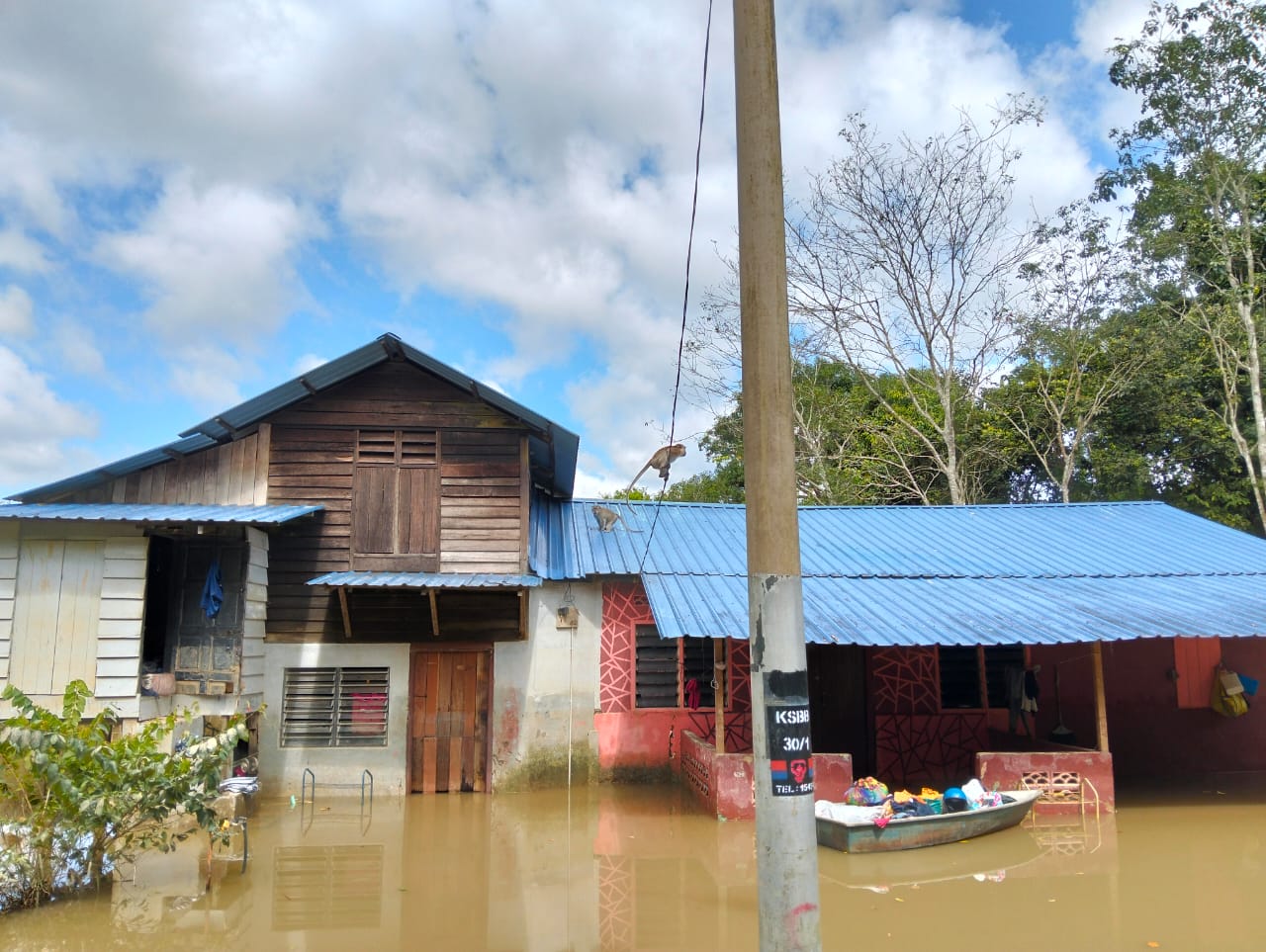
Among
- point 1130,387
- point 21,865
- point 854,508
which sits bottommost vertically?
point 21,865

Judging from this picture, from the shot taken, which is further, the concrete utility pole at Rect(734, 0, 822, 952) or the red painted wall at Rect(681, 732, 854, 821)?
the red painted wall at Rect(681, 732, 854, 821)

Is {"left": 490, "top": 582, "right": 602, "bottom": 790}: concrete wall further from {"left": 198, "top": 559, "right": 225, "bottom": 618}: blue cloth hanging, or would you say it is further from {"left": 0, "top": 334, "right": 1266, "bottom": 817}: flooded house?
{"left": 198, "top": 559, "right": 225, "bottom": 618}: blue cloth hanging

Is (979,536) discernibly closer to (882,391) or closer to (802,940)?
(882,391)

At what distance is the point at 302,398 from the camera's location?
13102 mm

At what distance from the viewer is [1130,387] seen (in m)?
22.5

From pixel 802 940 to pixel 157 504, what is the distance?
11122mm

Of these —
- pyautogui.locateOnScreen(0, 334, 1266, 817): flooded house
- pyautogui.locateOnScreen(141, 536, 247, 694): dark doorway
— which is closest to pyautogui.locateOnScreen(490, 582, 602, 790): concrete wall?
pyautogui.locateOnScreen(0, 334, 1266, 817): flooded house

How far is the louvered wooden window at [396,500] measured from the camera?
12875 mm

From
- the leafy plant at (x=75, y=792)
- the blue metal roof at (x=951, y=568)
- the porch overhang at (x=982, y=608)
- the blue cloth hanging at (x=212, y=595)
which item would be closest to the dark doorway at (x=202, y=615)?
the blue cloth hanging at (x=212, y=595)

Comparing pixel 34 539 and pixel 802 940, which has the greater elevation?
pixel 34 539

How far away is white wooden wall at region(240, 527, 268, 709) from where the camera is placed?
1175 cm

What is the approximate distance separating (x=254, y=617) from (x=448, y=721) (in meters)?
3.03

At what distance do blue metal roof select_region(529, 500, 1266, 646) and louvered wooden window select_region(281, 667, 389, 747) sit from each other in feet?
10.0

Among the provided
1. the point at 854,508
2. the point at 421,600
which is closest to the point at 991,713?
the point at 854,508
